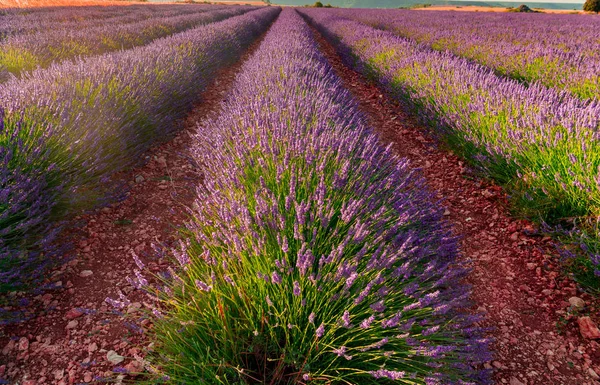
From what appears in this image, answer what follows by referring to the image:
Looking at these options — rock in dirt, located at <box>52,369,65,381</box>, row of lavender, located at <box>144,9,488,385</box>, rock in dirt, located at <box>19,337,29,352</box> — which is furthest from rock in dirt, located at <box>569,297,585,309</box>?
rock in dirt, located at <box>19,337,29,352</box>

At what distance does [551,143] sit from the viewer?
115 inches

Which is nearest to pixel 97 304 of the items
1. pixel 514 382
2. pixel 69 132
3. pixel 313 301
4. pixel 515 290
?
pixel 313 301

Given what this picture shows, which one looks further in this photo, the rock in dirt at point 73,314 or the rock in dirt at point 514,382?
the rock in dirt at point 73,314

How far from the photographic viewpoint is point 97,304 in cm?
209

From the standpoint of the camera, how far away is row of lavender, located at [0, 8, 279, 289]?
215 centimetres

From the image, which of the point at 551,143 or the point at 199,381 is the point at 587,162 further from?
the point at 199,381

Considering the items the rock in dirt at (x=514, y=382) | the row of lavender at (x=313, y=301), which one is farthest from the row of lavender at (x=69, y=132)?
the rock in dirt at (x=514, y=382)

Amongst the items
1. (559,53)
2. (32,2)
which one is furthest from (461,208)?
(32,2)

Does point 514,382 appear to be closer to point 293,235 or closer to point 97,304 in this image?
point 293,235

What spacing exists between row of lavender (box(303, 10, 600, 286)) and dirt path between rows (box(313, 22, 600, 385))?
0.20m

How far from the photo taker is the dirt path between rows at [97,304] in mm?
1688

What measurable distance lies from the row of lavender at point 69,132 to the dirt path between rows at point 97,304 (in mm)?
209

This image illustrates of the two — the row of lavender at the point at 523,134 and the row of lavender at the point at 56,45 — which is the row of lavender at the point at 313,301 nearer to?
the row of lavender at the point at 523,134

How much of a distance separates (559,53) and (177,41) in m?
7.54
